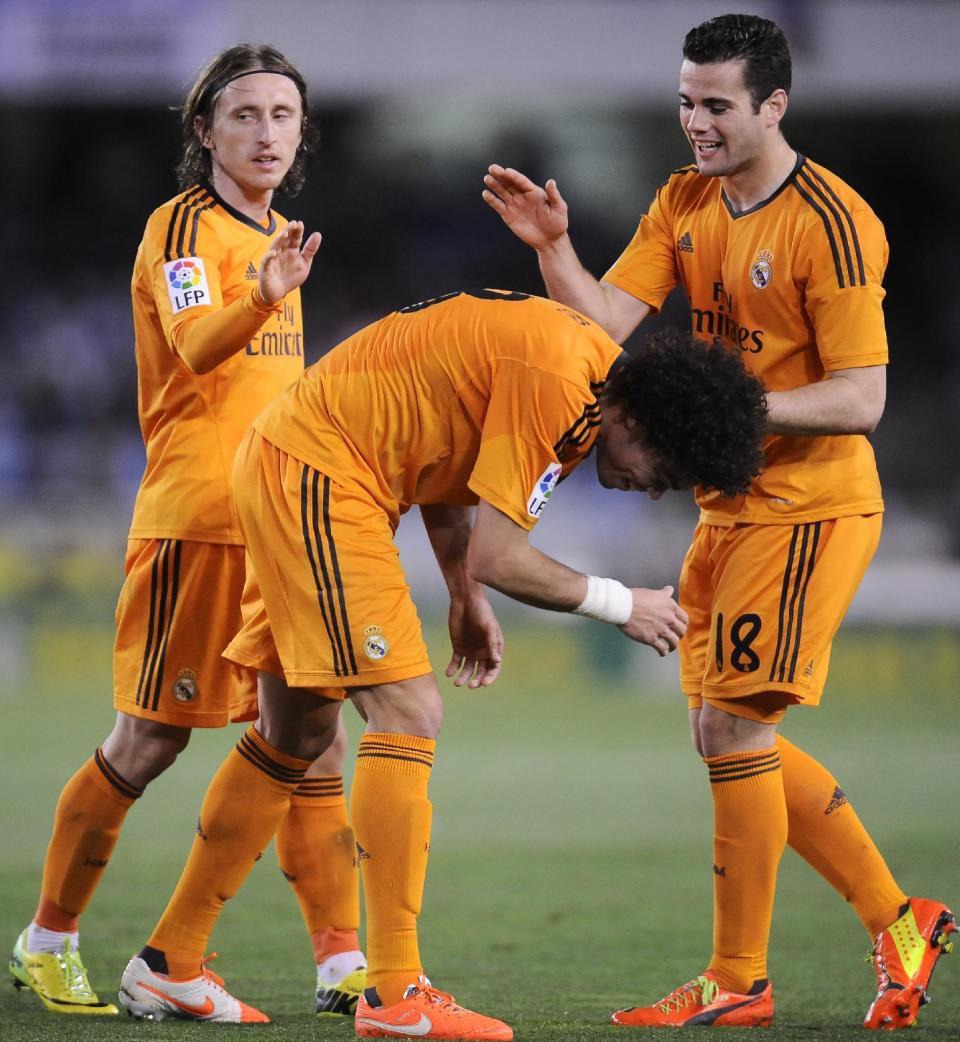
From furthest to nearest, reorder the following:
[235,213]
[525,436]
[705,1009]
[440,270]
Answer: [440,270]
[235,213]
[705,1009]
[525,436]

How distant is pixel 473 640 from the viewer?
13.0 ft

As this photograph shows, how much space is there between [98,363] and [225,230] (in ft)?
39.5

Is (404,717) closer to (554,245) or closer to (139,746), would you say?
(139,746)

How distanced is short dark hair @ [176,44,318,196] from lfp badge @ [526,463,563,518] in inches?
58.3

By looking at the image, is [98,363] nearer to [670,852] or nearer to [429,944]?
[670,852]

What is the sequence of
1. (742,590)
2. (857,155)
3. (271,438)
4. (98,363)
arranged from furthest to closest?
(857,155) → (98,363) → (742,590) → (271,438)

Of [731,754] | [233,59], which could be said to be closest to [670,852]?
[731,754]

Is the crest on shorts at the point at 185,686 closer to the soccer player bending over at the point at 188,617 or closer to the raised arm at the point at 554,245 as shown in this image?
the soccer player bending over at the point at 188,617

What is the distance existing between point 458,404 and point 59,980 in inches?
69.8

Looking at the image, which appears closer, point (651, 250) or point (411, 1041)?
point (411, 1041)

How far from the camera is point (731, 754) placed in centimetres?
395

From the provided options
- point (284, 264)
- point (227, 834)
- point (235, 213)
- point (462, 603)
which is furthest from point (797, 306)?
point (227, 834)

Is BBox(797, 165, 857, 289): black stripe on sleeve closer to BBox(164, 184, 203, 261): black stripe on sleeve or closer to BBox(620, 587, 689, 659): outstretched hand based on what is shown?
BBox(620, 587, 689, 659): outstretched hand

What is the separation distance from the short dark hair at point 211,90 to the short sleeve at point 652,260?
3.13 feet
